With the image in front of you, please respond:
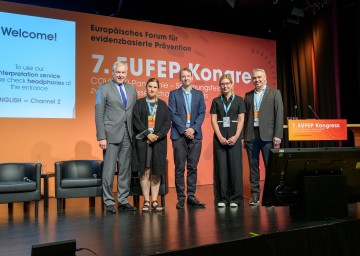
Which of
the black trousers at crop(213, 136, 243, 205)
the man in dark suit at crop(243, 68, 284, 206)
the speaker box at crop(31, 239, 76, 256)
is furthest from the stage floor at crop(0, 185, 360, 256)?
the speaker box at crop(31, 239, 76, 256)

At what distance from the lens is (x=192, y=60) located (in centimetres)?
670

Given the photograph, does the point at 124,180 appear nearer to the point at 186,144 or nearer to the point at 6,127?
the point at 186,144

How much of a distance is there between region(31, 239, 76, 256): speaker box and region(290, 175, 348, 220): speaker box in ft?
5.37

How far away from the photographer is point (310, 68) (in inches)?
289

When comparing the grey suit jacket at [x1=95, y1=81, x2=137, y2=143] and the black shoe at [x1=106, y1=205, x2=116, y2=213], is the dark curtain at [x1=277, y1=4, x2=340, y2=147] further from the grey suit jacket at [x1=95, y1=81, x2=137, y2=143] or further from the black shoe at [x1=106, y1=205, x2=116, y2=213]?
the black shoe at [x1=106, y1=205, x2=116, y2=213]

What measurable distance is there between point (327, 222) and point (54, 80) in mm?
4294

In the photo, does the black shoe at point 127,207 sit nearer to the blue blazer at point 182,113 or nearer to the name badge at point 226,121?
the blue blazer at point 182,113

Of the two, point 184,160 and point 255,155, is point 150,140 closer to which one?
point 184,160

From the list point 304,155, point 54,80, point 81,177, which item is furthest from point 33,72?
point 304,155

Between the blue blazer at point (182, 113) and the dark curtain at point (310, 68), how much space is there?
2.99m

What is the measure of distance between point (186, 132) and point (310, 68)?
171 inches

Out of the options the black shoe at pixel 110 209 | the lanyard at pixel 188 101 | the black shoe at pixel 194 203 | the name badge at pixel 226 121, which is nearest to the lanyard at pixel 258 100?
the name badge at pixel 226 121

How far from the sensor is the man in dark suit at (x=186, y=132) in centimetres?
408

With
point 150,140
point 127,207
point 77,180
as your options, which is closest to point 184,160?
point 150,140
